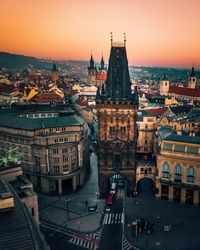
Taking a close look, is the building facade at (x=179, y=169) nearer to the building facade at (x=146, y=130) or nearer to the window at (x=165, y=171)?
the window at (x=165, y=171)

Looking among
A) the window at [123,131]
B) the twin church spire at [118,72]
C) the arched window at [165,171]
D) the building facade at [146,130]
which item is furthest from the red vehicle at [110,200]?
the building facade at [146,130]

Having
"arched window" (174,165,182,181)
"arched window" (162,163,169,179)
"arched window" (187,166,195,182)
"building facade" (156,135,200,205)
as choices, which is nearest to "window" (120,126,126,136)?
"building facade" (156,135,200,205)

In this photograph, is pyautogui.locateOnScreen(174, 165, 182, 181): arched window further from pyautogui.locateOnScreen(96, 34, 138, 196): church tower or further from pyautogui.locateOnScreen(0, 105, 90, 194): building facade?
pyautogui.locateOnScreen(0, 105, 90, 194): building facade

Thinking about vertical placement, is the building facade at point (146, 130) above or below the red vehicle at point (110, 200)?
above

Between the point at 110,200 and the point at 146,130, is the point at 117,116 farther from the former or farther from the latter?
→ the point at 146,130

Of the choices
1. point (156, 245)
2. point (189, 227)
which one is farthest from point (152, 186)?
point (156, 245)

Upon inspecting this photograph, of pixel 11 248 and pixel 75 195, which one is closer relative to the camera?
pixel 11 248

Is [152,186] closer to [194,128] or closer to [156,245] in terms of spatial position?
[156,245]
